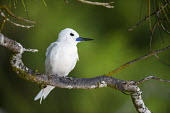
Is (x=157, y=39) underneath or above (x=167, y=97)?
above

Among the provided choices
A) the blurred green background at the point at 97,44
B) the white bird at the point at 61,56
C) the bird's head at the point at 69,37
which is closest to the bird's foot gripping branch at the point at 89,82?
the white bird at the point at 61,56

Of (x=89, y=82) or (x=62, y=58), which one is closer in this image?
(x=89, y=82)

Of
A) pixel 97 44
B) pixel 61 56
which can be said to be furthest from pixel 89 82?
pixel 97 44

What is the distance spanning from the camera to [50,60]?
4.05 meters

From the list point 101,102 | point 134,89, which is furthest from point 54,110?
point 134,89

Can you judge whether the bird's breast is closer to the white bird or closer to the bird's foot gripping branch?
the white bird

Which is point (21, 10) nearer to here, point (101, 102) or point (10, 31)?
point (10, 31)

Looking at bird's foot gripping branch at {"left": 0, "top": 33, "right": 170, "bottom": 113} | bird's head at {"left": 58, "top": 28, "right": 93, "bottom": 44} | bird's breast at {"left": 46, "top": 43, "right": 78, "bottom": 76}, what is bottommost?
bird's foot gripping branch at {"left": 0, "top": 33, "right": 170, "bottom": 113}

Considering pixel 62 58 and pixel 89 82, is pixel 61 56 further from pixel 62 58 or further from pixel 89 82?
pixel 89 82

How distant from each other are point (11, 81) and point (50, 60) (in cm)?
251

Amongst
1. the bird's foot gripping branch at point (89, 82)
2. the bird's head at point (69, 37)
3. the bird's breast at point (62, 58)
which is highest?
the bird's head at point (69, 37)

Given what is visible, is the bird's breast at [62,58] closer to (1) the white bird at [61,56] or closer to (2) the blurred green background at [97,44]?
(1) the white bird at [61,56]

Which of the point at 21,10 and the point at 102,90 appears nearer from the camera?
the point at 21,10

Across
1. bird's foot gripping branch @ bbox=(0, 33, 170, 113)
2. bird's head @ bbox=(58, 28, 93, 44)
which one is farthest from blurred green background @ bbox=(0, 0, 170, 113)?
bird's foot gripping branch @ bbox=(0, 33, 170, 113)
